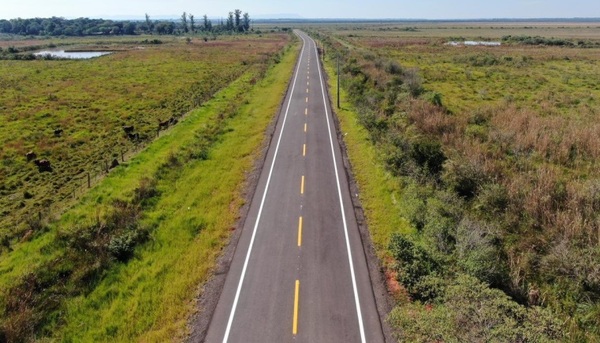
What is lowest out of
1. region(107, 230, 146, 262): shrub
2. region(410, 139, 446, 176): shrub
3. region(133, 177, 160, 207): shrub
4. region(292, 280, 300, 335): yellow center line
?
region(292, 280, 300, 335): yellow center line

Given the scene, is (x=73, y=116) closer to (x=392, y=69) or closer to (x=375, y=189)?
(x=375, y=189)

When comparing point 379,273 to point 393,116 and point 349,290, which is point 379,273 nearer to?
point 349,290

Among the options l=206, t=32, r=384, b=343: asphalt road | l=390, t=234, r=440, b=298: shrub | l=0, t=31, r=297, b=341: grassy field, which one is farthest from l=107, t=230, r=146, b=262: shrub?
l=390, t=234, r=440, b=298: shrub

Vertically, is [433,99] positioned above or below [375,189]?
above

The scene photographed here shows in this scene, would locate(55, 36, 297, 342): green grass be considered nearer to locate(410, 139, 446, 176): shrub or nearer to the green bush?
the green bush

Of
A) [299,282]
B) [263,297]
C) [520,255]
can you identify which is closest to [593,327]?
[520,255]

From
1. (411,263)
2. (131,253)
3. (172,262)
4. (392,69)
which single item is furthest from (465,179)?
(392,69)
